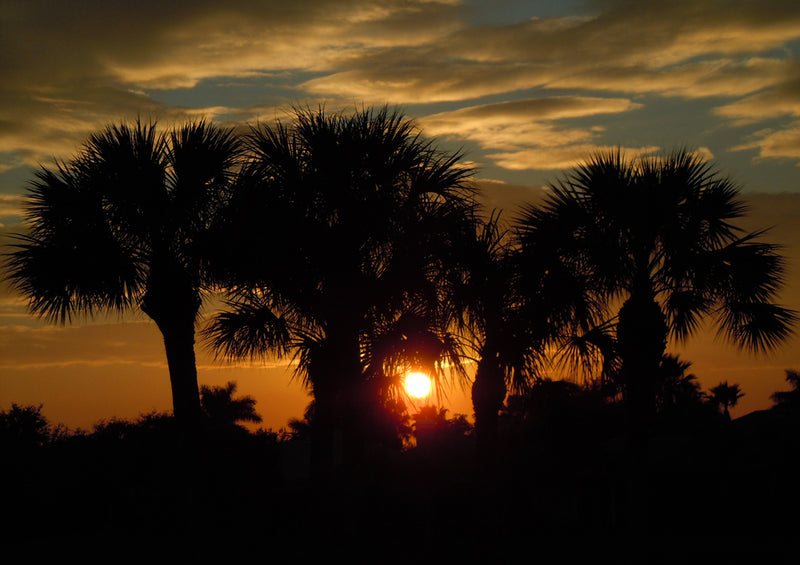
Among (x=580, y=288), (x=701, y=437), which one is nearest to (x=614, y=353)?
(x=580, y=288)

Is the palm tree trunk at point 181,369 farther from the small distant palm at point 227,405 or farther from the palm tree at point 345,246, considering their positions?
the small distant palm at point 227,405

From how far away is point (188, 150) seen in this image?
708 inches

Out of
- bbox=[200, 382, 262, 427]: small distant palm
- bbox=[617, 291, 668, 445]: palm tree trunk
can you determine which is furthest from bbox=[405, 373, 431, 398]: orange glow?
bbox=[200, 382, 262, 427]: small distant palm

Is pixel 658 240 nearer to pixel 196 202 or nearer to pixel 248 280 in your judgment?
pixel 248 280

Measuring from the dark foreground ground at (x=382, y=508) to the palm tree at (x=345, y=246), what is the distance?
2434 millimetres

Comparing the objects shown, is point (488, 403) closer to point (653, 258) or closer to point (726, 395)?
point (653, 258)

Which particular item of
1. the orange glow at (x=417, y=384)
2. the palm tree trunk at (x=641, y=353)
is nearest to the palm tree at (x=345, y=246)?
the orange glow at (x=417, y=384)

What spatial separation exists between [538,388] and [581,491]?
9.80 m

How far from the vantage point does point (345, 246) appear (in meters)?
16.9

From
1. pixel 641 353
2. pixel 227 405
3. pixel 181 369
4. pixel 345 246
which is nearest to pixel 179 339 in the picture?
pixel 181 369

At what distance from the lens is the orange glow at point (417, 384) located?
16859mm

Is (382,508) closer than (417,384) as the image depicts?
Yes

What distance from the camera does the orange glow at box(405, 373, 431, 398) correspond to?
16859mm

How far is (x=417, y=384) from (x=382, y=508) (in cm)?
329
